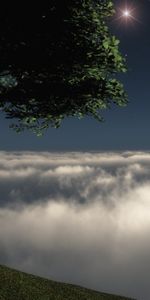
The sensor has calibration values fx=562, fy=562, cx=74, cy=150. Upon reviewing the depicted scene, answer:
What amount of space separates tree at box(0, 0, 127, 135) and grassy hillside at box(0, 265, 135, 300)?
40.6 feet

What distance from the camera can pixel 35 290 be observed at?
4003 cm

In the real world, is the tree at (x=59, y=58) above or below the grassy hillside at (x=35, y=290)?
above

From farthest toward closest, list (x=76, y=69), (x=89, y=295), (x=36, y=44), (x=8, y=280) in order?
1. (x=89, y=295)
2. (x=8, y=280)
3. (x=76, y=69)
4. (x=36, y=44)

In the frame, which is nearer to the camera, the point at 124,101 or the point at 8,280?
the point at 124,101

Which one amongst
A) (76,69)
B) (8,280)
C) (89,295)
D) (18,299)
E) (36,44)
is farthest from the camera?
(89,295)

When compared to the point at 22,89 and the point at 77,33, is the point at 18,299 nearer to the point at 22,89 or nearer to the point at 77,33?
the point at 22,89

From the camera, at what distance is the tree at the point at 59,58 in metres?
32.6

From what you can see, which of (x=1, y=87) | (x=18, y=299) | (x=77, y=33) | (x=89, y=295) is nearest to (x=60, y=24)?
(x=77, y=33)

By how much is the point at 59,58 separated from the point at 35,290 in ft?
55.3

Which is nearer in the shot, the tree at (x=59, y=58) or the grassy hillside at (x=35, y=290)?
the tree at (x=59, y=58)

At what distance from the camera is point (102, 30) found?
36.1 meters

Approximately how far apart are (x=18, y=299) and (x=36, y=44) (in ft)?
54.8

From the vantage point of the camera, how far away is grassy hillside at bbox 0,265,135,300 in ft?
125

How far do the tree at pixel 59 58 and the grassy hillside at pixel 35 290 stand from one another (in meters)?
12.4
